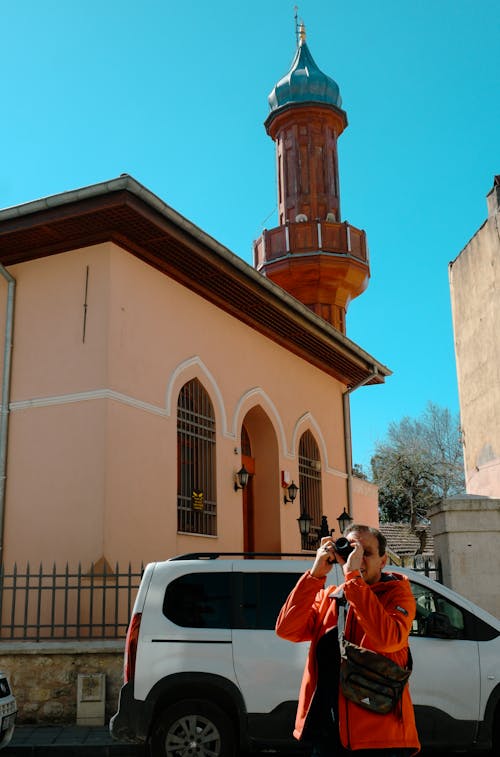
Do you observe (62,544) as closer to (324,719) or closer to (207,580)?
(207,580)

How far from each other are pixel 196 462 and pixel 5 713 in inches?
236

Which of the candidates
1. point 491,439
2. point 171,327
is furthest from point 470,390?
point 171,327

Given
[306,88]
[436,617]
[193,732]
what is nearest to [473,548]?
[436,617]

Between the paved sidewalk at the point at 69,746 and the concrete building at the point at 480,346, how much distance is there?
903 cm

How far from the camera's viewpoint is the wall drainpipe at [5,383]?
11.0 m

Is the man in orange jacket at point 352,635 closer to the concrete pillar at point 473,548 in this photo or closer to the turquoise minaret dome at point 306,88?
the concrete pillar at point 473,548

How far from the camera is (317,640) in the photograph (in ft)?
12.1

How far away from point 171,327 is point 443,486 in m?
30.6

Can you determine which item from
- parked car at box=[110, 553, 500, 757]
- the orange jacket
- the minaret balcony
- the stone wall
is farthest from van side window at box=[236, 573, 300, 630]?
the minaret balcony

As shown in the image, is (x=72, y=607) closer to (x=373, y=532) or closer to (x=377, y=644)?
(x=373, y=532)

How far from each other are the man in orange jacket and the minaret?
17.2m

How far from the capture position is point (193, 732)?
6582mm

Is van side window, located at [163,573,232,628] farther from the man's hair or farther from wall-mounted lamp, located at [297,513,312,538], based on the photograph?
wall-mounted lamp, located at [297,513,312,538]

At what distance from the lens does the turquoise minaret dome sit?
22.3 m
